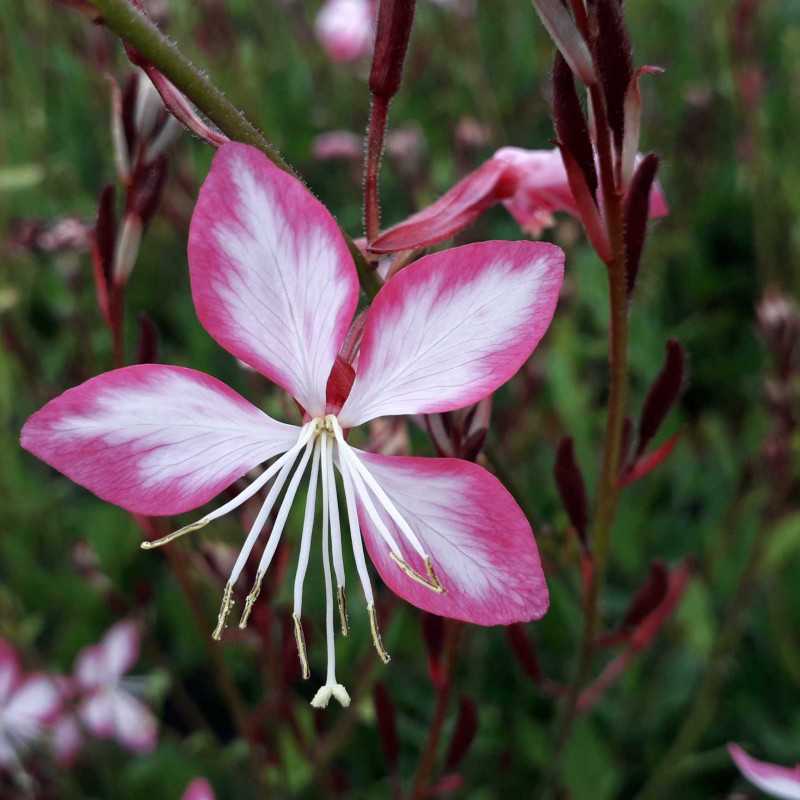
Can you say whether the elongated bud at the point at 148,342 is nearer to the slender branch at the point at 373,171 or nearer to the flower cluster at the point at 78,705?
the slender branch at the point at 373,171

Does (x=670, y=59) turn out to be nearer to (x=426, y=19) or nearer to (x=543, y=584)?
(x=426, y=19)

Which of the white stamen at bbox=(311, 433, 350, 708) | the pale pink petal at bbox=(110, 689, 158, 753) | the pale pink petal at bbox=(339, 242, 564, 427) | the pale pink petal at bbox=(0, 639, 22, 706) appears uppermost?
the pale pink petal at bbox=(339, 242, 564, 427)

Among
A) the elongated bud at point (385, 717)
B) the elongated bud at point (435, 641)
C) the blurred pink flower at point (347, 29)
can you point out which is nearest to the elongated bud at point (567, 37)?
the elongated bud at point (435, 641)

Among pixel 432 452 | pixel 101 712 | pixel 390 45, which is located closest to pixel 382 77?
pixel 390 45

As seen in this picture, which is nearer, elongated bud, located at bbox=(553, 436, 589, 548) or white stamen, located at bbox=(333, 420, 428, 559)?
white stamen, located at bbox=(333, 420, 428, 559)

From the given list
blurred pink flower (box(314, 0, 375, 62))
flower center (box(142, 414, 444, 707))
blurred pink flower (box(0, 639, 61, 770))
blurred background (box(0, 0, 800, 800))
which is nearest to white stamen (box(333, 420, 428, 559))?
flower center (box(142, 414, 444, 707))

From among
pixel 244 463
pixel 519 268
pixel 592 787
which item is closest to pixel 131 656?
pixel 592 787

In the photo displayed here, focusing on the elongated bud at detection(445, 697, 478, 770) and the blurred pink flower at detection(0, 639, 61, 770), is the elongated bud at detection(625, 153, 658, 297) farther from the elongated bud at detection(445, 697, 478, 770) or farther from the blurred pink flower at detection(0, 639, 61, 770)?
the blurred pink flower at detection(0, 639, 61, 770)
